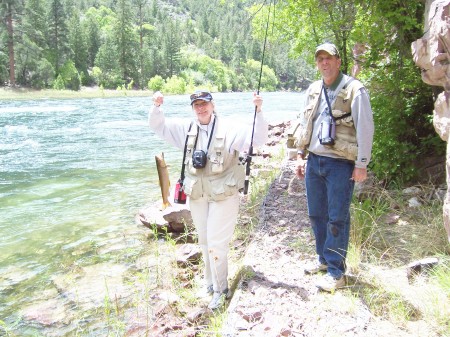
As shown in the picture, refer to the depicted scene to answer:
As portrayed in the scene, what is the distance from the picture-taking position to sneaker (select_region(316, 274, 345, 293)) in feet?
11.0

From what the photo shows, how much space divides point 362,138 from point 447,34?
36.9 inches

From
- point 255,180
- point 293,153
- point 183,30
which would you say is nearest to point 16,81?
point 255,180

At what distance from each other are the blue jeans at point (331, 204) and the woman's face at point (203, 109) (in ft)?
3.03

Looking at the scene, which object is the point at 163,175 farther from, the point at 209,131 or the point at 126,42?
the point at 126,42

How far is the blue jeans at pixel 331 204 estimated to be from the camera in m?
3.26

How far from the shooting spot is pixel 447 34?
9.77 feet

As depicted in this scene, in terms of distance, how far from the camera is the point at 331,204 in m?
3.30

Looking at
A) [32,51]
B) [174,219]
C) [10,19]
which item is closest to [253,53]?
[32,51]

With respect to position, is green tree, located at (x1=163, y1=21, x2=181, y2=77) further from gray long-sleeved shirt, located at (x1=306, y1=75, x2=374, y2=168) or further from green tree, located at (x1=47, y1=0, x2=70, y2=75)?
gray long-sleeved shirt, located at (x1=306, y1=75, x2=374, y2=168)

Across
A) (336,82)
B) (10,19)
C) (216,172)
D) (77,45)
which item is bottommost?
(216,172)

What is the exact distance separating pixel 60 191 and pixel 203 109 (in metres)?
6.70

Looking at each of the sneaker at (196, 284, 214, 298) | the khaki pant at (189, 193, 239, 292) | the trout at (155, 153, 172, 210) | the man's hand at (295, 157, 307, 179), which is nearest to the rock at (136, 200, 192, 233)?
the trout at (155, 153, 172, 210)

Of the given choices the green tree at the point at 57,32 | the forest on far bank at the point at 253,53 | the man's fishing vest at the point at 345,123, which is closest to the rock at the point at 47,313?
the man's fishing vest at the point at 345,123

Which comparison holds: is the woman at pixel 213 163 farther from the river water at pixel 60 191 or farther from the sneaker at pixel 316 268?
the sneaker at pixel 316 268
